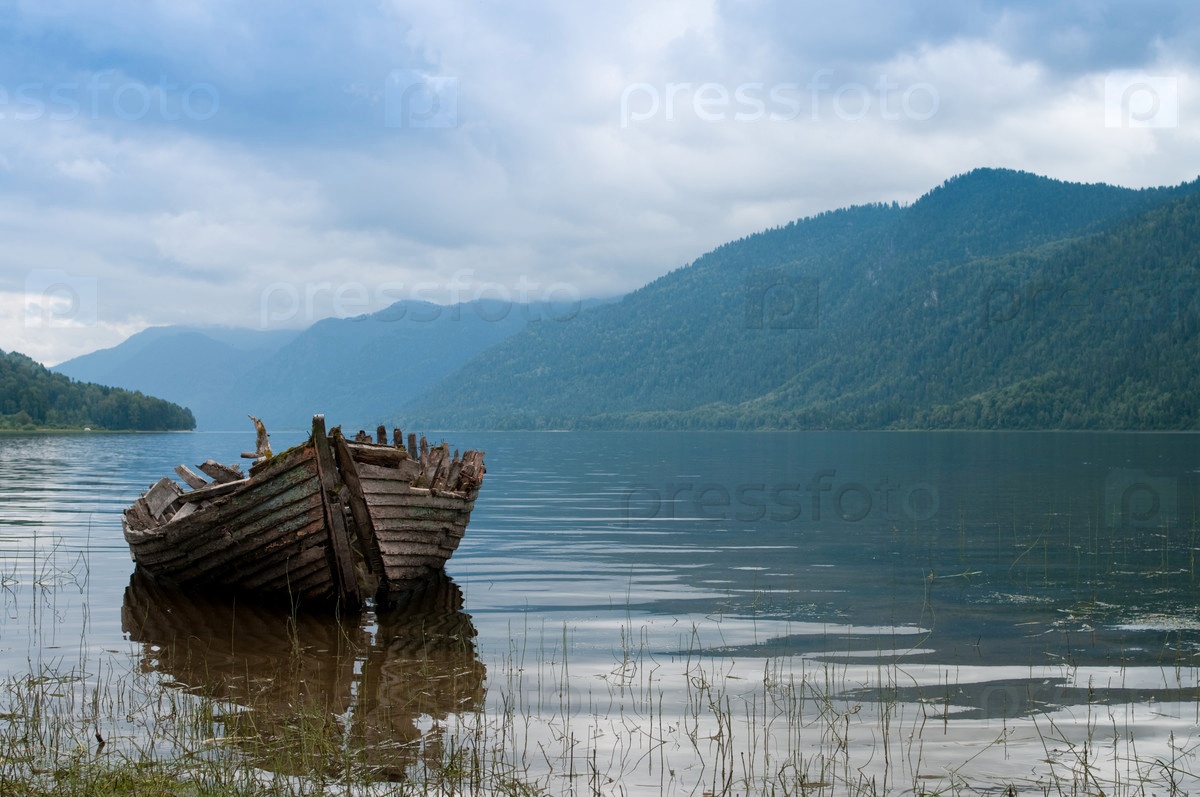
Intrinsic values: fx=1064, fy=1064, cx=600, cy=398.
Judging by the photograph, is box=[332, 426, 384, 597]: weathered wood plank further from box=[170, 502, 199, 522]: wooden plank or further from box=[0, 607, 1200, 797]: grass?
box=[0, 607, 1200, 797]: grass

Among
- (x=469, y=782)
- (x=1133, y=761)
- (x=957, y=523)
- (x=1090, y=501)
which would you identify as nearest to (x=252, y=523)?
(x=469, y=782)

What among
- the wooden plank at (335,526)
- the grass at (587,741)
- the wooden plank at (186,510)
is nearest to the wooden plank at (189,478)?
the wooden plank at (186,510)

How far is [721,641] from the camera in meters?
16.7

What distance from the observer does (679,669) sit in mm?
14641

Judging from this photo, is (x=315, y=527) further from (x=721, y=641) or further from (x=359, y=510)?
(x=721, y=641)

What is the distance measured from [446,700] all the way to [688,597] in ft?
30.4

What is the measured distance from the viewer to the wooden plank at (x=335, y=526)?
18156 millimetres

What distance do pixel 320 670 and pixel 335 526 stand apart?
13.9 ft

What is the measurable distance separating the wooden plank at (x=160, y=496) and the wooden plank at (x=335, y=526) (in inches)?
291

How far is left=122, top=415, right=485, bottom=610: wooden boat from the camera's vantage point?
18.2m

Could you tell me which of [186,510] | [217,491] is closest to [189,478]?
[186,510]

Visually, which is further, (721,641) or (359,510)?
(359,510)

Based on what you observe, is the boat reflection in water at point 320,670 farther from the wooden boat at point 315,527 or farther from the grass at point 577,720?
the wooden boat at point 315,527

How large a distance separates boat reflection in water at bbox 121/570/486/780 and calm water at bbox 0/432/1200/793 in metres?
0.07
